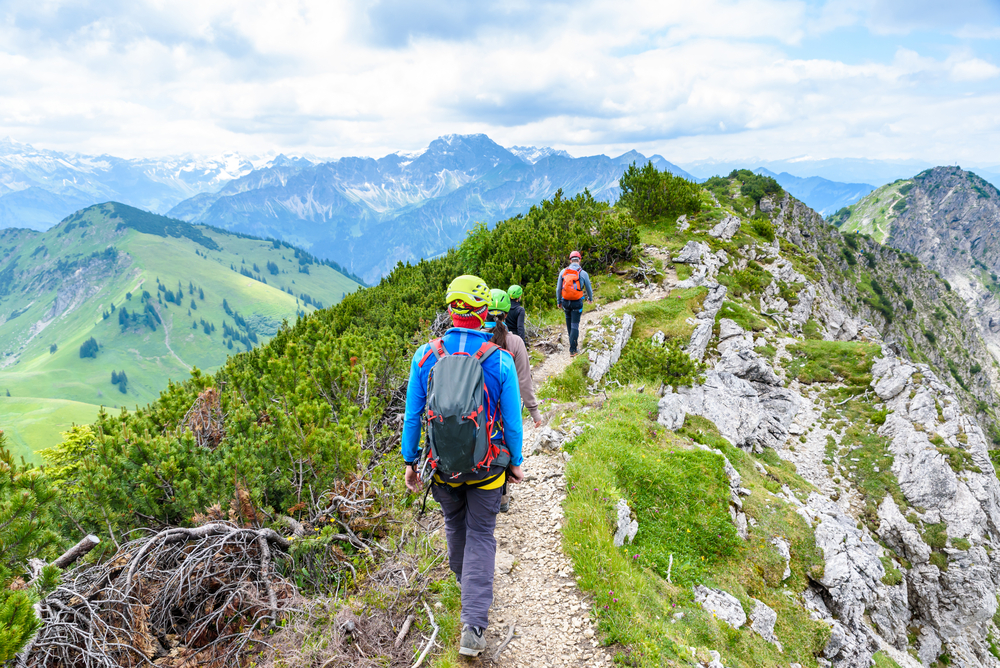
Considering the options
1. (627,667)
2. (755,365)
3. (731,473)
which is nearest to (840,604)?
(731,473)

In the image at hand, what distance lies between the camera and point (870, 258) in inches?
3639

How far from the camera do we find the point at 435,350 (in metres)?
4.61

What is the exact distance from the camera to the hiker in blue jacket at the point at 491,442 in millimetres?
4527

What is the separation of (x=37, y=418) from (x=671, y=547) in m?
222

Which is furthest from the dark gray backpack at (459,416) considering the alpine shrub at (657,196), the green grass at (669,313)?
the alpine shrub at (657,196)

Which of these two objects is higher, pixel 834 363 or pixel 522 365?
pixel 522 365

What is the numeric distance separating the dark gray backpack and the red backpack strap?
0.16 meters

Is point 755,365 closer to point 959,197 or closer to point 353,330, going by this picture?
point 353,330

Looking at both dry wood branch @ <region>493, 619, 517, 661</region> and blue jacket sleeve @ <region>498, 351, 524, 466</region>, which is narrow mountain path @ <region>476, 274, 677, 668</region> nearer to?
dry wood branch @ <region>493, 619, 517, 661</region>

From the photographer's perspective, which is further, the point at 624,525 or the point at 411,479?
the point at 624,525

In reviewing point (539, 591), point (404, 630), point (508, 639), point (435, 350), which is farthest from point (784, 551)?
point (435, 350)

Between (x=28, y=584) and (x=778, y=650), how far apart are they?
9840 millimetres

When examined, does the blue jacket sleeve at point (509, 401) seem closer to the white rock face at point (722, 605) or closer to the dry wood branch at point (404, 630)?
the dry wood branch at point (404, 630)

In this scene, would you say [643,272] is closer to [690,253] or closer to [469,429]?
[690,253]
